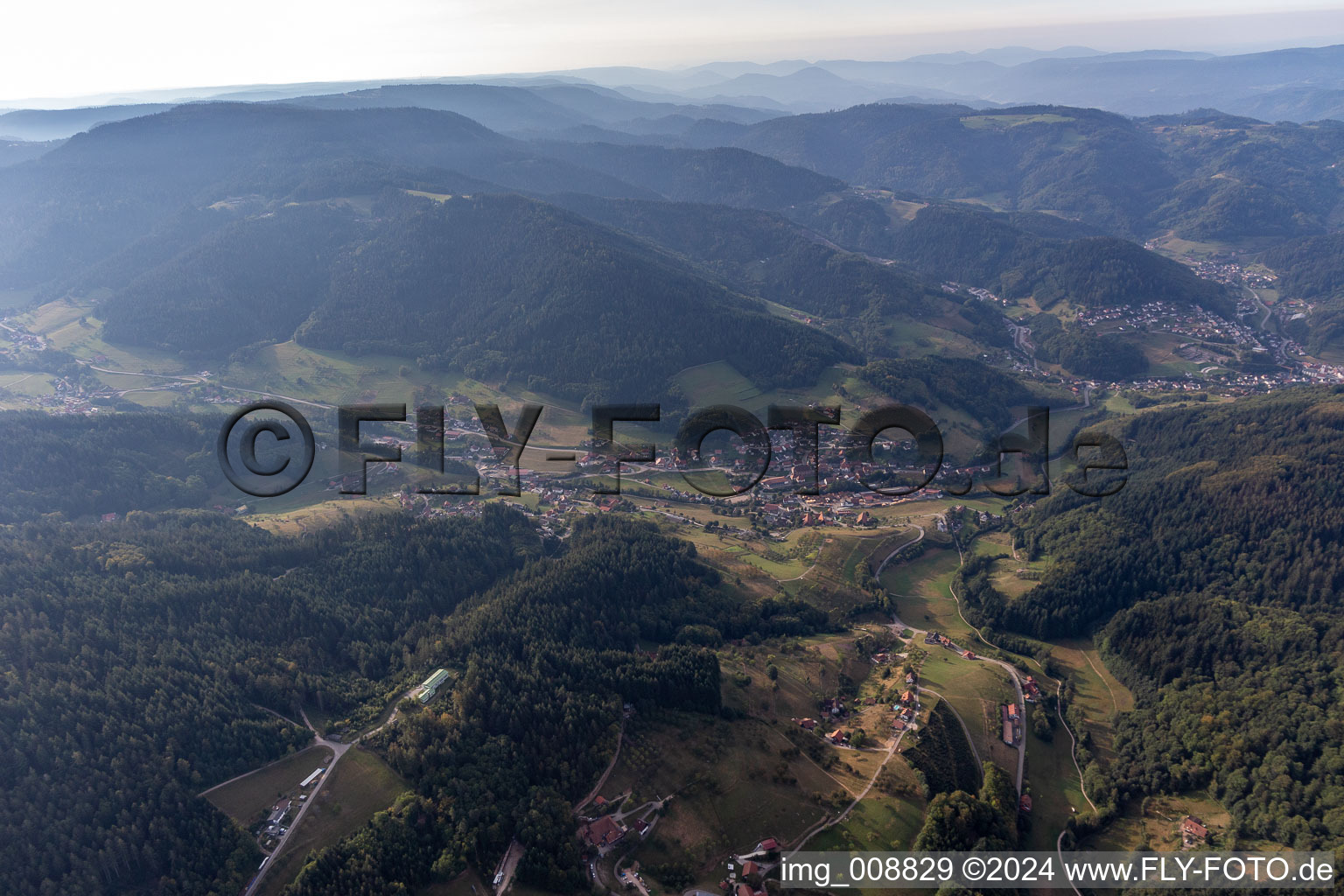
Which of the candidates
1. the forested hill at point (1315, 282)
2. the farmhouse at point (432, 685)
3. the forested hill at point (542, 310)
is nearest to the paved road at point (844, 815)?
the farmhouse at point (432, 685)

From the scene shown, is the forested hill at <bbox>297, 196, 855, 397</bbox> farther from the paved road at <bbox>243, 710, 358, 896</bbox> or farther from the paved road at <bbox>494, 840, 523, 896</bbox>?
the paved road at <bbox>494, 840, 523, 896</bbox>

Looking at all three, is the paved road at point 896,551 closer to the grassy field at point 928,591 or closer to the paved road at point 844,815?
the grassy field at point 928,591

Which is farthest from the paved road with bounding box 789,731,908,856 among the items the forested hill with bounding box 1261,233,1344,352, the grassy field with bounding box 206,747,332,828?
the forested hill with bounding box 1261,233,1344,352

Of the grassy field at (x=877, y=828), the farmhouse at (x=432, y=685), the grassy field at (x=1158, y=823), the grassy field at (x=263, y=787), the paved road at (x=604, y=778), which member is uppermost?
the farmhouse at (x=432, y=685)

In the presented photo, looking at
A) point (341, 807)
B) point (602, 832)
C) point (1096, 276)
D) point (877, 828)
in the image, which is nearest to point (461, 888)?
point (602, 832)

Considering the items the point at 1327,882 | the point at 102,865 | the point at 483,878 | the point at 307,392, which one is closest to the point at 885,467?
the point at 1327,882

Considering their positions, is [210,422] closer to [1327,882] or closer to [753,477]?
[753,477]

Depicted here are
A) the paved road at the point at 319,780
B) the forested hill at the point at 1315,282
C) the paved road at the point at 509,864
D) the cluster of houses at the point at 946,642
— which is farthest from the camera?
the forested hill at the point at 1315,282
